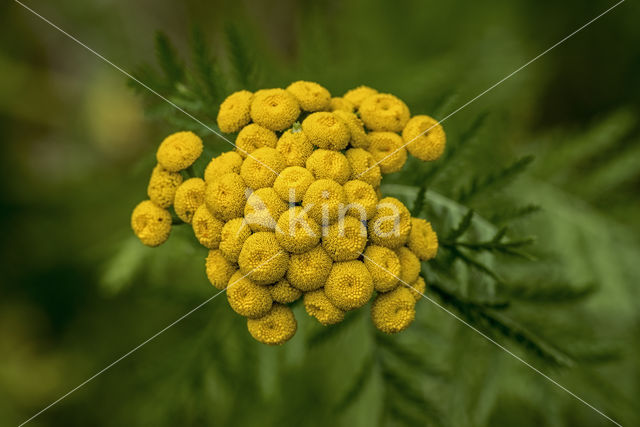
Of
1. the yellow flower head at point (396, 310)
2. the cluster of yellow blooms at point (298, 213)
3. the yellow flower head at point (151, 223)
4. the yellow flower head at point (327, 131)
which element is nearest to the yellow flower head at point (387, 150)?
the cluster of yellow blooms at point (298, 213)

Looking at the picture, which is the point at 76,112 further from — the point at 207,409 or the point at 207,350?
the point at 207,350

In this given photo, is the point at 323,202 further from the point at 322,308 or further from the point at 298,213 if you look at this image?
the point at 322,308

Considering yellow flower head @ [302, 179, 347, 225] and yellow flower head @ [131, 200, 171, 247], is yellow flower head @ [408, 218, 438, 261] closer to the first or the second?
yellow flower head @ [302, 179, 347, 225]

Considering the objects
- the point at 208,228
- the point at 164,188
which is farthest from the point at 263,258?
the point at 164,188

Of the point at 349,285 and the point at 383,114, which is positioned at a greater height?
the point at 383,114

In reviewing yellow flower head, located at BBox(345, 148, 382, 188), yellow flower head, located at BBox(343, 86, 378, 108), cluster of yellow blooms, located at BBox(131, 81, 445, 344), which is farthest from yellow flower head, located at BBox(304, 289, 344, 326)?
yellow flower head, located at BBox(343, 86, 378, 108)

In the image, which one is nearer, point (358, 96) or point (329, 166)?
point (329, 166)
